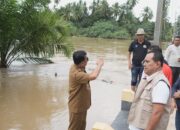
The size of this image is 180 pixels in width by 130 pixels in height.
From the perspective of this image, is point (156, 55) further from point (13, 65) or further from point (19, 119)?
point (13, 65)

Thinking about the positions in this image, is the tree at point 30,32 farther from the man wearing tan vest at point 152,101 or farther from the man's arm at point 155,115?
the man's arm at point 155,115

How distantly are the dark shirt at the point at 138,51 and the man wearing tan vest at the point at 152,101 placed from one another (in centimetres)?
475

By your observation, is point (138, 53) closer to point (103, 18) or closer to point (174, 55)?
point (174, 55)

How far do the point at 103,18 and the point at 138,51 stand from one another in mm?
54635

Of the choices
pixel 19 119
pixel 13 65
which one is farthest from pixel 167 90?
pixel 13 65

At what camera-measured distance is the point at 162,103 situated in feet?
10.2

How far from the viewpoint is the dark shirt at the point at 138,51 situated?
26.5 feet

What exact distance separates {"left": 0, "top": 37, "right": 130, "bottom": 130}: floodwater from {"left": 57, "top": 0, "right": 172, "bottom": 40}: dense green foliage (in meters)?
44.0

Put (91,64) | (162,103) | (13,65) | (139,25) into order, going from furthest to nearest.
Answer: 1. (139,25)
2. (91,64)
3. (13,65)
4. (162,103)

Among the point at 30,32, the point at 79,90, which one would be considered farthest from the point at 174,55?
the point at 30,32

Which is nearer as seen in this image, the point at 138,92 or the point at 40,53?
the point at 138,92

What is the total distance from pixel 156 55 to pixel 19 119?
195 inches

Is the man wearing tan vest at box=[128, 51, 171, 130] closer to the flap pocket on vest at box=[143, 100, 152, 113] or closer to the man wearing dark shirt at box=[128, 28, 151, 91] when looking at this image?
the flap pocket on vest at box=[143, 100, 152, 113]

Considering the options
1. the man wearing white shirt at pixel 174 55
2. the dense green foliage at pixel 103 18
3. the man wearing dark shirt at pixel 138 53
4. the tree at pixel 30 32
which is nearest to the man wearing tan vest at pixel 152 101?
the man wearing dark shirt at pixel 138 53
